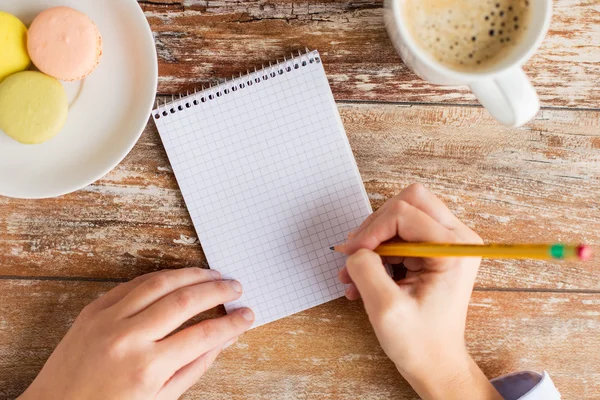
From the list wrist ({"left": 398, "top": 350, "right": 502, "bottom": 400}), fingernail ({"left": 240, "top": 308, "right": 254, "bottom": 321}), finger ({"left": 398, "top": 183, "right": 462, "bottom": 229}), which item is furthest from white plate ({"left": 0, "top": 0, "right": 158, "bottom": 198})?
wrist ({"left": 398, "top": 350, "right": 502, "bottom": 400})

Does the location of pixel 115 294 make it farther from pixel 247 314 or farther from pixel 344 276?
pixel 344 276

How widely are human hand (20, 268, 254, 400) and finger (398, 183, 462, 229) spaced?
0.97ft

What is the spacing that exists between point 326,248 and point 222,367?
257 mm

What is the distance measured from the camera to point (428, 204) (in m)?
0.77

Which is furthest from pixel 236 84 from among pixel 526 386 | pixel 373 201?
pixel 526 386

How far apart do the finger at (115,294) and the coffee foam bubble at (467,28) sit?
0.52m

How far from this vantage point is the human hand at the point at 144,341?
750 mm

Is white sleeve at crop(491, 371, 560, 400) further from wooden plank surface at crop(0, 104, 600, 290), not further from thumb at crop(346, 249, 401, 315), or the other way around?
thumb at crop(346, 249, 401, 315)

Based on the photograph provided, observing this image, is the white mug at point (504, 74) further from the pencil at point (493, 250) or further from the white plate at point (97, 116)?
the white plate at point (97, 116)

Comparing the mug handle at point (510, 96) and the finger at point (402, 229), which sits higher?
the mug handle at point (510, 96)

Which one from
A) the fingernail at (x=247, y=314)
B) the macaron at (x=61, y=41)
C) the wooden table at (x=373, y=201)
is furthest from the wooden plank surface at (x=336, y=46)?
the fingernail at (x=247, y=314)

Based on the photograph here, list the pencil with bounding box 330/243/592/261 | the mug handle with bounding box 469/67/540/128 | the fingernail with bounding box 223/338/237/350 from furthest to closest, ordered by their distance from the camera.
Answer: the fingernail with bounding box 223/338/237/350 < the mug handle with bounding box 469/67/540/128 < the pencil with bounding box 330/243/592/261

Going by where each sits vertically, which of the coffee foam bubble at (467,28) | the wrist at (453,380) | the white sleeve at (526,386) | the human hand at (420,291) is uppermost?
the coffee foam bubble at (467,28)

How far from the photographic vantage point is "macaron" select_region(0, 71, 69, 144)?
0.74 meters
